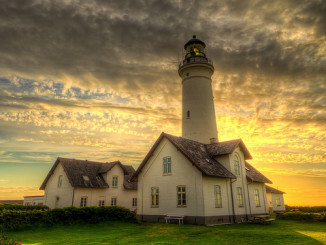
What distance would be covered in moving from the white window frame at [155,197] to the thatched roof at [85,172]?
492 inches

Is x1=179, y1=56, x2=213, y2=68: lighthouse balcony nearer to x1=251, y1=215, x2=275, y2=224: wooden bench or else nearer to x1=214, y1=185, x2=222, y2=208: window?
x1=214, y1=185, x2=222, y2=208: window

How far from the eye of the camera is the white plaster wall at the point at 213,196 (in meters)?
20.2

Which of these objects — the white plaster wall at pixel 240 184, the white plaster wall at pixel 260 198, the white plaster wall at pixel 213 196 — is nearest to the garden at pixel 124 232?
the white plaster wall at pixel 213 196

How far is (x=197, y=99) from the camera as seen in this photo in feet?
100

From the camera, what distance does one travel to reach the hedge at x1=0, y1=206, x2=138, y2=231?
16484mm

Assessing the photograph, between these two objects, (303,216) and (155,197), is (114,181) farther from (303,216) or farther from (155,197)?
(303,216)

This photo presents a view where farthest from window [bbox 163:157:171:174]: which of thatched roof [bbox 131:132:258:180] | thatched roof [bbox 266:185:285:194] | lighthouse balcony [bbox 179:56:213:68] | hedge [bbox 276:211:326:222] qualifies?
thatched roof [bbox 266:185:285:194]

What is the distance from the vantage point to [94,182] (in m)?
33.8

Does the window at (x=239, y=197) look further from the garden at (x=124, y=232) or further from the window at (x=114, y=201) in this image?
the window at (x=114, y=201)

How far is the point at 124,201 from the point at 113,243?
25.0 meters

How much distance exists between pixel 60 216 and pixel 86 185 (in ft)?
43.7

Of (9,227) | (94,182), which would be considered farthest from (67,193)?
(9,227)

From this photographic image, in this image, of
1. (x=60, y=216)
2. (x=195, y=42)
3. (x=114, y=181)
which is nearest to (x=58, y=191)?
(x=114, y=181)

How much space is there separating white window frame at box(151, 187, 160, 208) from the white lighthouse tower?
8.97 metres
